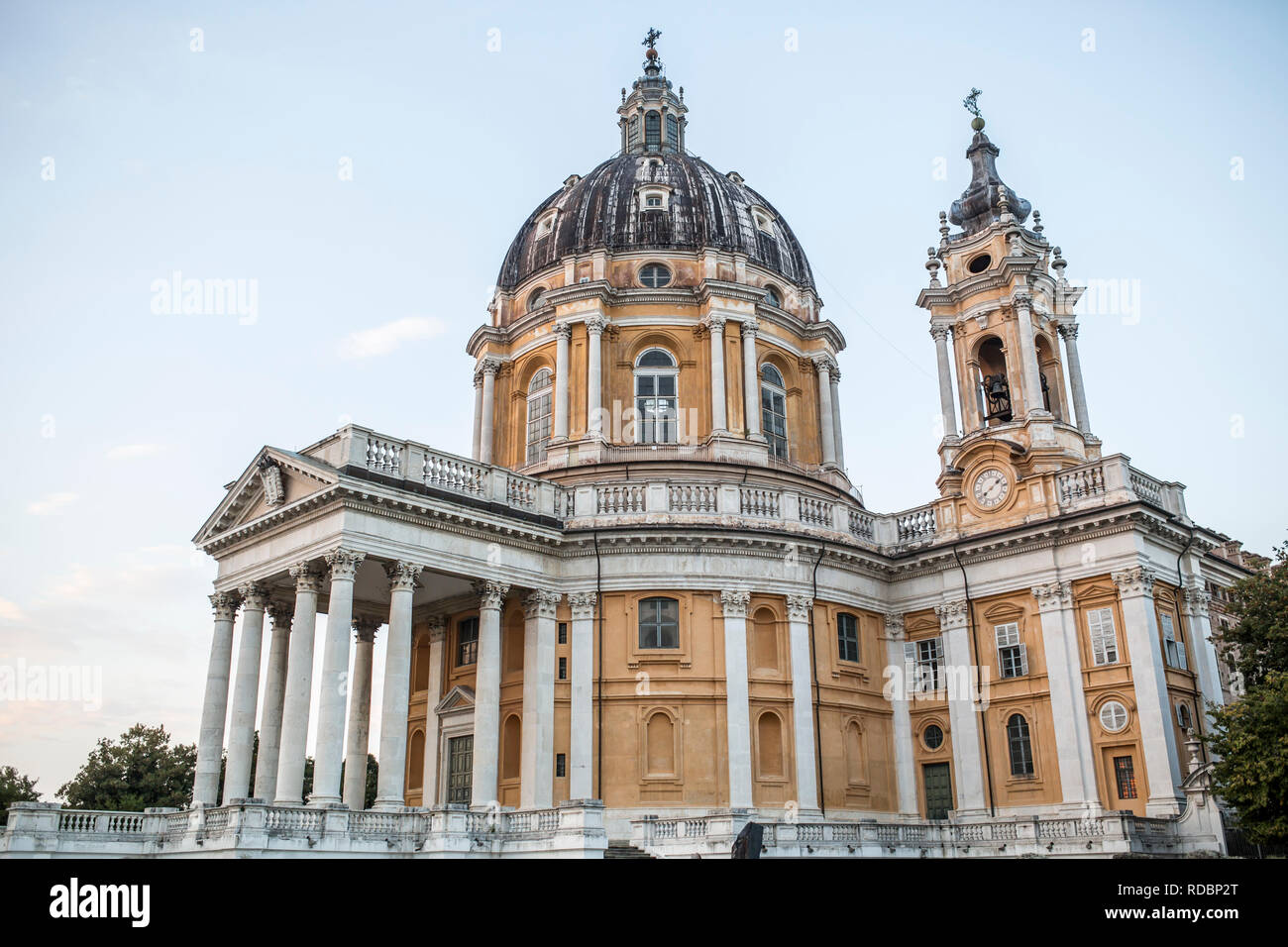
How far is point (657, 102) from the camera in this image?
155ft

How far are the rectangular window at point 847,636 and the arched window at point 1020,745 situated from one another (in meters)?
4.82

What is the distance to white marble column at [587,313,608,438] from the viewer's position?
120 feet

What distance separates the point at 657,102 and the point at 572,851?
34.6 metres

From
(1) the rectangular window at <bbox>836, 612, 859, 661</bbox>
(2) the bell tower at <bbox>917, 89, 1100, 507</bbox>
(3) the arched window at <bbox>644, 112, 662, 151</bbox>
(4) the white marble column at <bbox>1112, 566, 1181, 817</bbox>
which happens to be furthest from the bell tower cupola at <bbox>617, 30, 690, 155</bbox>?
(4) the white marble column at <bbox>1112, 566, 1181, 817</bbox>

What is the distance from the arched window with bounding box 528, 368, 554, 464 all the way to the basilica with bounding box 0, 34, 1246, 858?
99 centimetres

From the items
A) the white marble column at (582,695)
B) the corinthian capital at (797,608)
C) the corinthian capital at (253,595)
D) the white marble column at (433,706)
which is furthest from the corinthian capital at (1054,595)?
the corinthian capital at (253,595)

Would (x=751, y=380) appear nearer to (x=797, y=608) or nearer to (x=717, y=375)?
(x=717, y=375)

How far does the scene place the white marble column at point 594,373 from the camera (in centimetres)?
3656

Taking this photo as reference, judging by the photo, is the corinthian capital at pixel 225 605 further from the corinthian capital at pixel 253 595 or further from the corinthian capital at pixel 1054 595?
the corinthian capital at pixel 1054 595

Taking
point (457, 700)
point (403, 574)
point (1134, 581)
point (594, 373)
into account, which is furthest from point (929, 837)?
point (594, 373)

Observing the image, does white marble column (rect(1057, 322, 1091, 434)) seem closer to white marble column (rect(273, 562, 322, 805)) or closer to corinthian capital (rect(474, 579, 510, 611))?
corinthian capital (rect(474, 579, 510, 611))

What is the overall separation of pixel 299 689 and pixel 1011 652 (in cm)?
1929

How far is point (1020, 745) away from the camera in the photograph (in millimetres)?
30016
